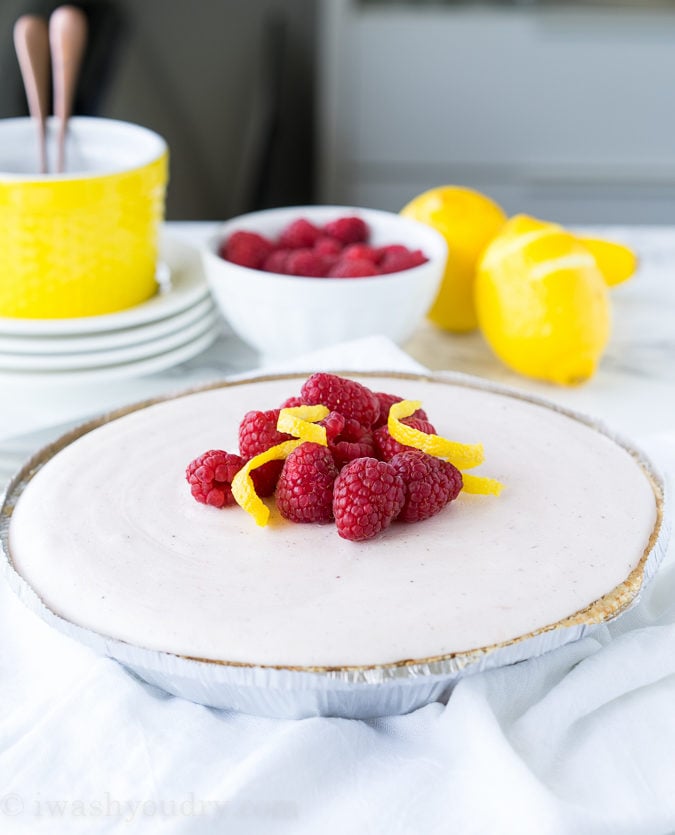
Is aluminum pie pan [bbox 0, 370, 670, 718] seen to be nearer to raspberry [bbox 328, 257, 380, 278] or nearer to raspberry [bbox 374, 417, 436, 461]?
raspberry [bbox 374, 417, 436, 461]

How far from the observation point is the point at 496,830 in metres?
0.52

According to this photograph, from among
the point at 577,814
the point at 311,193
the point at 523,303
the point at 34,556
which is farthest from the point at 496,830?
the point at 311,193

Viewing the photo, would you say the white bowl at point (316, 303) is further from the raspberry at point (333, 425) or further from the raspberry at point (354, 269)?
the raspberry at point (333, 425)

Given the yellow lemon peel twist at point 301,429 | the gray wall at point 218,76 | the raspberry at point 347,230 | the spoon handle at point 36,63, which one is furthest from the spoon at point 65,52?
the gray wall at point 218,76

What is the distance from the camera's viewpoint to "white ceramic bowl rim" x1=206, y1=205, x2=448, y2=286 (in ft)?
3.41

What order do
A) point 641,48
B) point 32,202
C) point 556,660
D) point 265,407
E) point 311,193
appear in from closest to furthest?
point 556,660 → point 265,407 → point 32,202 → point 641,48 → point 311,193

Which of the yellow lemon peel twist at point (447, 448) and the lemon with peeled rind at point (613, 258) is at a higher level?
the yellow lemon peel twist at point (447, 448)

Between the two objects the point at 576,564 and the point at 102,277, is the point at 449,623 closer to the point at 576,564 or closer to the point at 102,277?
A: the point at 576,564

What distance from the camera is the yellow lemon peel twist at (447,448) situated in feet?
2.25

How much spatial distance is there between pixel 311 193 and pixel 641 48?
0.91 metres

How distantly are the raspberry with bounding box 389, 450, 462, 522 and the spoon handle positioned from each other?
65cm

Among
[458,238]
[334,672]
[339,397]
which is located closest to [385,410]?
[339,397]

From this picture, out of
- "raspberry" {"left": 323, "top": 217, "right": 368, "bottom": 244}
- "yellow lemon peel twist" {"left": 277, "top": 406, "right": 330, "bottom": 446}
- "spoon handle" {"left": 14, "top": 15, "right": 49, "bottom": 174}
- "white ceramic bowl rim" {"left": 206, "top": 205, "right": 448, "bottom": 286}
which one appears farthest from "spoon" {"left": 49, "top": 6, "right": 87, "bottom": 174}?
"yellow lemon peel twist" {"left": 277, "top": 406, "right": 330, "bottom": 446}

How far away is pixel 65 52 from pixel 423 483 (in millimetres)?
696
